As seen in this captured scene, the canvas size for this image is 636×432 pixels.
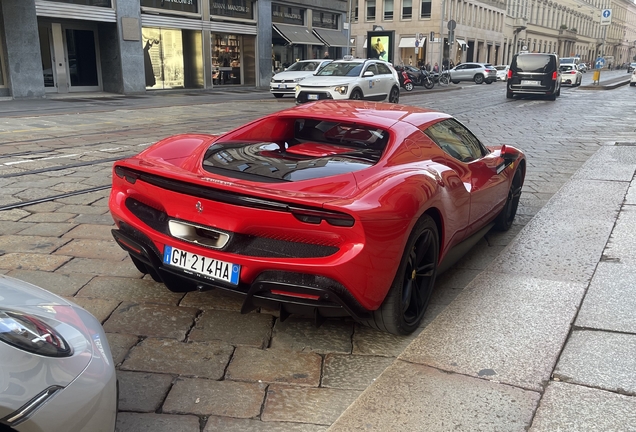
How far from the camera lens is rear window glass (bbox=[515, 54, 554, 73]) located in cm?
2108

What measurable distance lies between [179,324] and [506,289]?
204 centimetres

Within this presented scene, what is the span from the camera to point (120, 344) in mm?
2945

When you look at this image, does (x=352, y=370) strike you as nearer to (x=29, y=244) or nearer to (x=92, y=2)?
(x=29, y=244)

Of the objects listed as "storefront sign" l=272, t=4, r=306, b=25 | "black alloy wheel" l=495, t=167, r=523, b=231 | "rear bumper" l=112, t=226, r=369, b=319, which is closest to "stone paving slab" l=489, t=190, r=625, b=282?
"black alloy wheel" l=495, t=167, r=523, b=231

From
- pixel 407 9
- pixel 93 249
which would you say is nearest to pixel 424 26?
pixel 407 9

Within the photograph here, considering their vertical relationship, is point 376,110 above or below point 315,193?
above

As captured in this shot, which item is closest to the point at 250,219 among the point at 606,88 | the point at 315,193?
the point at 315,193

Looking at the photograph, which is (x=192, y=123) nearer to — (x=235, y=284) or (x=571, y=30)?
(x=235, y=284)

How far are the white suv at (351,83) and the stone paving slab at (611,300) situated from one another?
1225cm

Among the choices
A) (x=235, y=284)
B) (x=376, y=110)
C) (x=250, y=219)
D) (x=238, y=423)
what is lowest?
(x=238, y=423)

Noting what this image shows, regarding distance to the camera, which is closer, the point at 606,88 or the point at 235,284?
the point at 235,284

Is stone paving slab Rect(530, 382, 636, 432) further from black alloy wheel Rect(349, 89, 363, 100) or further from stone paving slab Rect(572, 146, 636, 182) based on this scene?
black alloy wheel Rect(349, 89, 363, 100)

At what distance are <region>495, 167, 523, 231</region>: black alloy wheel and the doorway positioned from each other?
18.5 meters

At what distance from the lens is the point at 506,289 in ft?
12.1
